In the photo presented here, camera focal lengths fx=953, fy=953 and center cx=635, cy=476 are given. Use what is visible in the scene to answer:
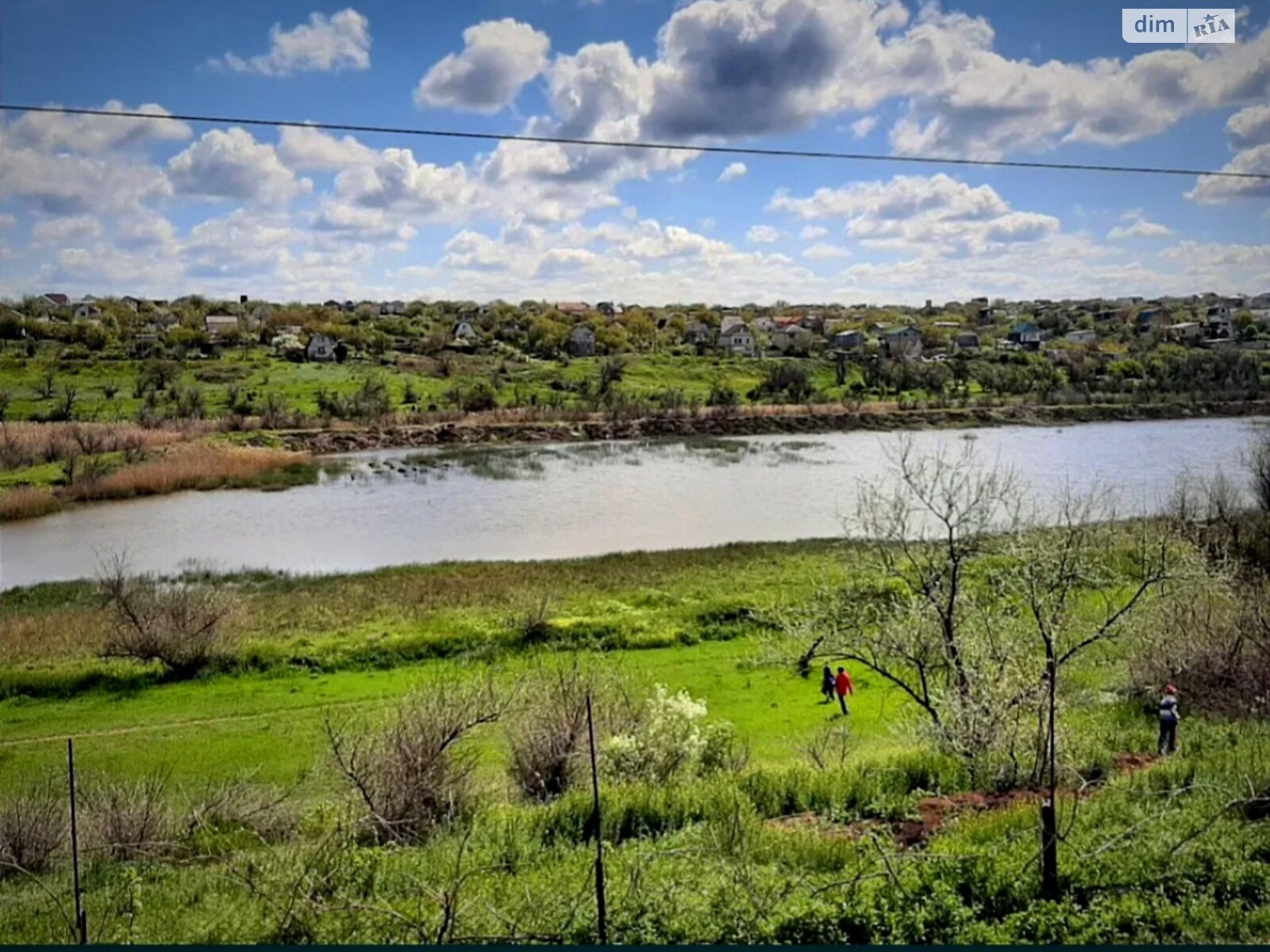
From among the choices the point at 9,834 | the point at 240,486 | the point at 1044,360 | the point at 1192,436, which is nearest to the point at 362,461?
the point at 240,486

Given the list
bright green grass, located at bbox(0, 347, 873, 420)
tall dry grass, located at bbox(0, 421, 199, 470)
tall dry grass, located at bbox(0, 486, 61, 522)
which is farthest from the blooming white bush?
tall dry grass, located at bbox(0, 421, 199, 470)

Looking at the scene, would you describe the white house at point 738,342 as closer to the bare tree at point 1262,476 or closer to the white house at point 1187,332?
the white house at point 1187,332

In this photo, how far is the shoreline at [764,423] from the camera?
49.7 m

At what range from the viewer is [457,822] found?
8281 millimetres

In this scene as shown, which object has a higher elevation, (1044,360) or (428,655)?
(1044,360)

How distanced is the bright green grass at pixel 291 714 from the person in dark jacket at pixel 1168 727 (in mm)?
2901

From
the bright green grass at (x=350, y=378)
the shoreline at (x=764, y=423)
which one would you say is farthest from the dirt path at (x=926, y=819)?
the shoreline at (x=764, y=423)

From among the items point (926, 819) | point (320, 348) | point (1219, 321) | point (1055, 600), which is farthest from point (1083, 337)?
point (926, 819)

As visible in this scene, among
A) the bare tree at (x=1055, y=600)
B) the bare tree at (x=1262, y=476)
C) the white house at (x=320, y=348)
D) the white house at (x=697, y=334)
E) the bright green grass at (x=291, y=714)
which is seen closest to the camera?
the bare tree at (x=1055, y=600)

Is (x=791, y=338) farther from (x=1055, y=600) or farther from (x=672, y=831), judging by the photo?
(x=672, y=831)

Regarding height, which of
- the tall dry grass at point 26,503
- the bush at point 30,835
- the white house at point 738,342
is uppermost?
the white house at point 738,342

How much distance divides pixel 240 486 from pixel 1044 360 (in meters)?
55.6

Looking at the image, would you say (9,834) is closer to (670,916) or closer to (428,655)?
(670,916)

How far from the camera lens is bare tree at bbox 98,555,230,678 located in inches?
648
